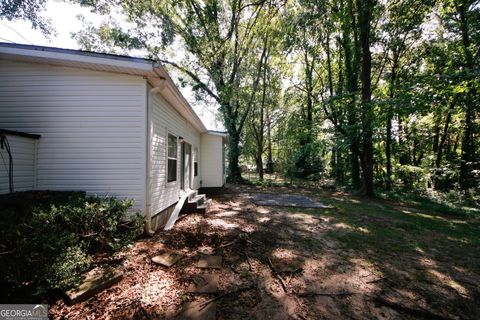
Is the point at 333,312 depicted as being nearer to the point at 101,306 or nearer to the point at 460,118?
the point at 101,306

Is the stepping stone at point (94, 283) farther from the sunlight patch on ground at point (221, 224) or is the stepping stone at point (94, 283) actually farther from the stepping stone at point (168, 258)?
the sunlight patch on ground at point (221, 224)

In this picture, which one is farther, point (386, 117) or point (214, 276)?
point (386, 117)

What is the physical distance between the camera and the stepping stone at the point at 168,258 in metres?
3.23

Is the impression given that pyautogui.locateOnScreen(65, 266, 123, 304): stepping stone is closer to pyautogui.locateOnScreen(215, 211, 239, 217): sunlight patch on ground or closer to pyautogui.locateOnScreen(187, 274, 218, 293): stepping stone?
pyautogui.locateOnScreen(187, 274, 218, 293): stepping stone

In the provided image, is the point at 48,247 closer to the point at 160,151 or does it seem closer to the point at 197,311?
the point at 197,311

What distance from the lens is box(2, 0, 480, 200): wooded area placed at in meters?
9.16

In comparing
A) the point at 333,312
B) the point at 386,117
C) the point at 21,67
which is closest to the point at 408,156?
the point at 386,117

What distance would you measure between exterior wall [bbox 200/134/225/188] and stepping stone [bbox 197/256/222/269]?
7.18 m

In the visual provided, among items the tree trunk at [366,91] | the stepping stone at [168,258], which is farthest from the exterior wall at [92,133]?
the tree trunk at [366,91]

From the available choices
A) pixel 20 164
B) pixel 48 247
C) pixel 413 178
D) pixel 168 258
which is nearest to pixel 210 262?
pixel 168 258

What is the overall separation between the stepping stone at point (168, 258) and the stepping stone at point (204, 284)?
0.56 m

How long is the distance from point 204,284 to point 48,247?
1.82m

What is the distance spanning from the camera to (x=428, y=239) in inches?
185

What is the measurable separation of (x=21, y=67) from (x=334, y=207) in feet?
31.1
